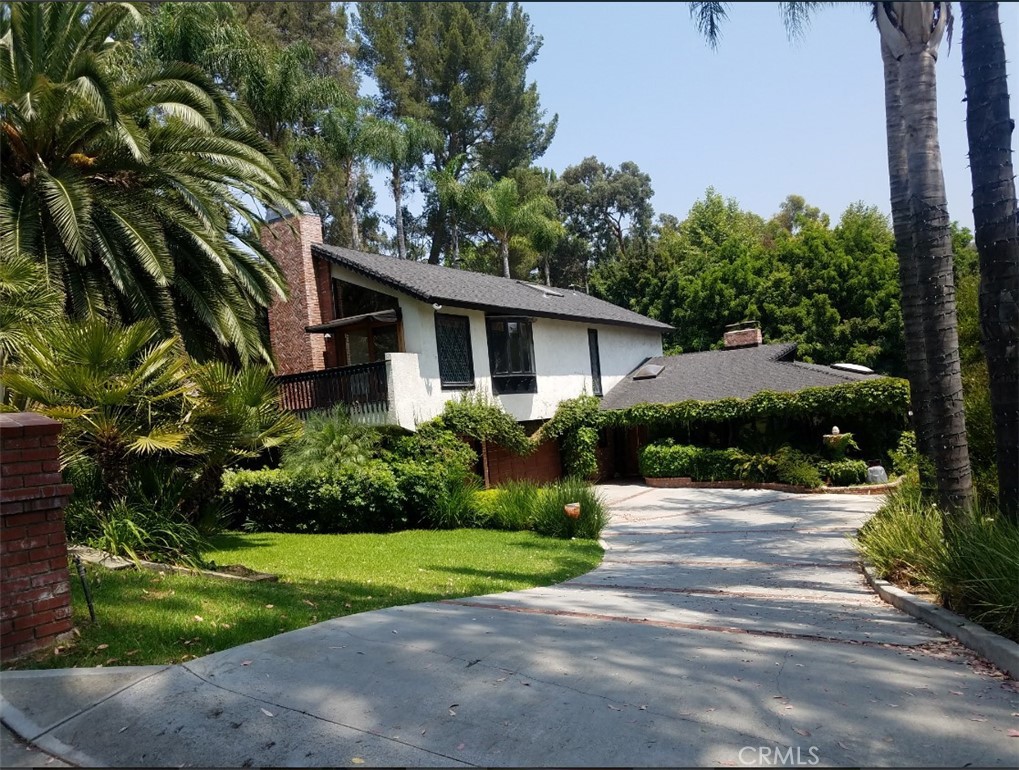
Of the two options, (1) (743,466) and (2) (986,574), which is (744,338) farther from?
(2) (986,574)

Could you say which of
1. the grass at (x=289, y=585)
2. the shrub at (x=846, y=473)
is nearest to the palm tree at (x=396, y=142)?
the shrub at (x=846, y=473)

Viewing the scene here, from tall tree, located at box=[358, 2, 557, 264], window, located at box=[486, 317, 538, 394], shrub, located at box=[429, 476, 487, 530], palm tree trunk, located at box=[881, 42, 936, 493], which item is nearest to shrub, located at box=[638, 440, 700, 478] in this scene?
window, located at box=[486, 317, 538, 394]

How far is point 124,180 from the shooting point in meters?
14.6

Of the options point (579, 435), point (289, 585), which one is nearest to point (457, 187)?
point (579, 435)

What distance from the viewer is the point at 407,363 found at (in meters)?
18.4

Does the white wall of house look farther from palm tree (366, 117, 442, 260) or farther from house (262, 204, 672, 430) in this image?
palm tree (366, 117, 442, 260)

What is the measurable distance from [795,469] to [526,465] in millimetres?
7893

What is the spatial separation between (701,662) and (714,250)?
126 ft

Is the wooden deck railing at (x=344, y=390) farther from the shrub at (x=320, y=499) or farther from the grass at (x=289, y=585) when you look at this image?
the grass at (x=289, y=585)

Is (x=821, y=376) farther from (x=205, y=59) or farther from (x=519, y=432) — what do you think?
(x=205, y=59)

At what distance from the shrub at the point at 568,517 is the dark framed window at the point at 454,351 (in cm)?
518

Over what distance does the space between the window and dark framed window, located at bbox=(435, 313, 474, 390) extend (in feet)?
3.21

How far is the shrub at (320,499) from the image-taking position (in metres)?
15.7

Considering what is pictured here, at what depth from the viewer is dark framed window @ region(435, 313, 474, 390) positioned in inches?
775
